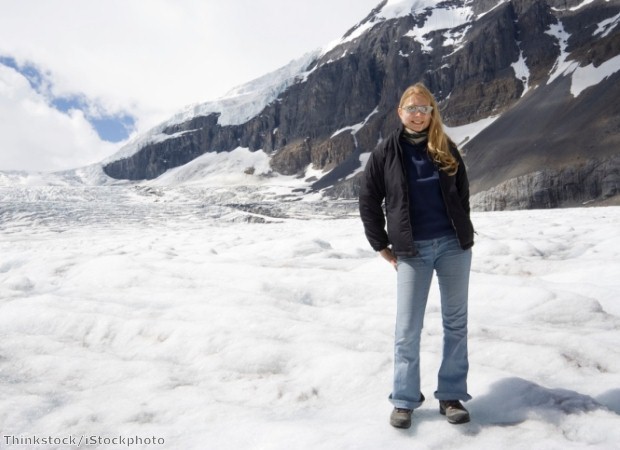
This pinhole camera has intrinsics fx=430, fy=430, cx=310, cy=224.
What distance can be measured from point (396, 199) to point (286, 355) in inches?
87.1

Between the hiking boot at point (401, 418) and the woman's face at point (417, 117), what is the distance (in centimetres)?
227

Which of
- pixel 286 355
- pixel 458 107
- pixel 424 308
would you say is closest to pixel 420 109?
pixel 424 308

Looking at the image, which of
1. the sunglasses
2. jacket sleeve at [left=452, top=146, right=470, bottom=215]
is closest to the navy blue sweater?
jacket sleeve at [left=452, top=146, right=470, bottom=215]

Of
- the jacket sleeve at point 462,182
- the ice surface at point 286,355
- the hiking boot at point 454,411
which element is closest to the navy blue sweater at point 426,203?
the jacket sleeve at point 462,182

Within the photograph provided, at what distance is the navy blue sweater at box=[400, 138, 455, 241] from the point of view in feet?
11.6

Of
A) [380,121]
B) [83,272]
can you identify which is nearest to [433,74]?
[380,121]

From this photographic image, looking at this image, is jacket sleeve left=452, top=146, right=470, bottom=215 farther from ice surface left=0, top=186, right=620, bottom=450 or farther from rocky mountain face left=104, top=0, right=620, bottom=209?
rocky mountain face left=104, top=0, right=620, bottom=209

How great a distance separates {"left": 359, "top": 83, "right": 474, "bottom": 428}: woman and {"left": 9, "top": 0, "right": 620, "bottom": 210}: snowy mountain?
5169 cm

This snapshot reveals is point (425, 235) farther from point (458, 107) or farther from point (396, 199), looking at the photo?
point (458, 107)

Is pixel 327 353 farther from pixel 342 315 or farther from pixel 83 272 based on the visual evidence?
pixel 83 272

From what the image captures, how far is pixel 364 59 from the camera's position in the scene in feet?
478

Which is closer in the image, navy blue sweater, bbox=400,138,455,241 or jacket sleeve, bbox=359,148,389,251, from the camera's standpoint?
navy blue sweater, bbox=400,138,455,241

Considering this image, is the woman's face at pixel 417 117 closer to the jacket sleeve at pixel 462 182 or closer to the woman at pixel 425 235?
the woman at pixel 425 235

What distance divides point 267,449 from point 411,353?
1.32 metres
